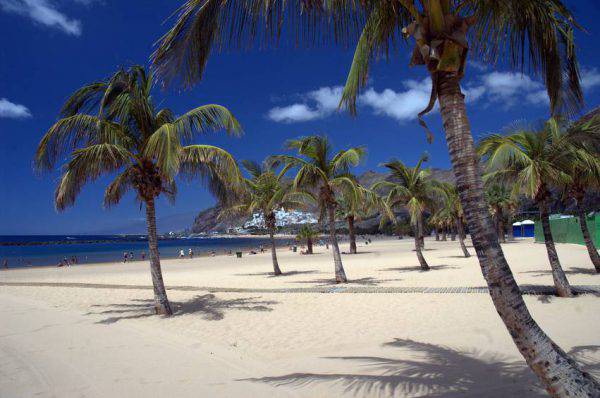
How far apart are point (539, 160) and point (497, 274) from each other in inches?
313

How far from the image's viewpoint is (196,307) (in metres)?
10.9

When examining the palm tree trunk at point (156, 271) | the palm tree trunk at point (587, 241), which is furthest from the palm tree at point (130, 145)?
the palm tree trunk at point (587, 241)

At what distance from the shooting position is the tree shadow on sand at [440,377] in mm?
4441

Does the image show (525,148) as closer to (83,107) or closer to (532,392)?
(532,392)

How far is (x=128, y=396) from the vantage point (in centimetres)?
472

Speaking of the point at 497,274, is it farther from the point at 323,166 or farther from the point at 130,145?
the point at 323,166

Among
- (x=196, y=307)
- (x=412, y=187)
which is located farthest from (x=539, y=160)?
(x=196, y=307)

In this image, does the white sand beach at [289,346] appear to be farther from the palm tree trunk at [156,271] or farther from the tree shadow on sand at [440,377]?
the palm tree trunk at [156,271]

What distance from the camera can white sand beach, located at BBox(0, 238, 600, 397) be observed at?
4.87 m

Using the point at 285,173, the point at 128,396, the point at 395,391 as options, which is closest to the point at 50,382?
the point at 128,396

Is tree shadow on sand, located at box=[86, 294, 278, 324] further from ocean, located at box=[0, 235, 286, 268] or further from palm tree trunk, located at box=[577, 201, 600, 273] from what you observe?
ocean, located at box=[0, 235, 286, 268]

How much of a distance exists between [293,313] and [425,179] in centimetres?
1099

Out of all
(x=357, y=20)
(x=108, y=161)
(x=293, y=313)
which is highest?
(x=357, y=20)

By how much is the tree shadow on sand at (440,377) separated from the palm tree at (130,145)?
5.47 meters
